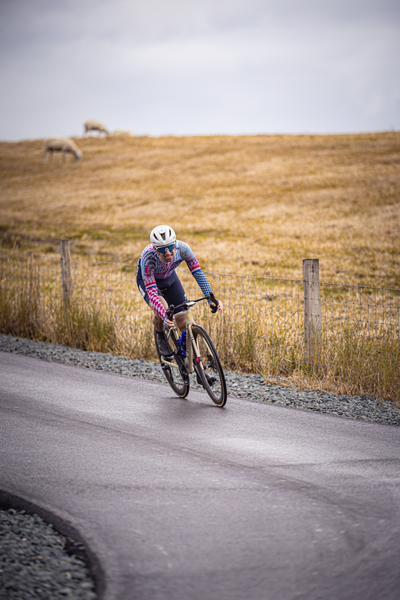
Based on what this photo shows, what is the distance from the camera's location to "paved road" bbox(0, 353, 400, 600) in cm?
378

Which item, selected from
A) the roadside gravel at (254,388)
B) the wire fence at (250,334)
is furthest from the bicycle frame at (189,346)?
the wire fence at (250,334)

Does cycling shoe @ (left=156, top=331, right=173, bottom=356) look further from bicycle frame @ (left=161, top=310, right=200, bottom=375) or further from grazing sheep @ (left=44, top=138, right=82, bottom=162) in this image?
grazing sheep @ (left=44, top=138, right=82, bottom=162)

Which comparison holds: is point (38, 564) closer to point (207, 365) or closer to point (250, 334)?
point (207, 365)

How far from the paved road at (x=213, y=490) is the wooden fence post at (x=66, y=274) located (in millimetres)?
4168

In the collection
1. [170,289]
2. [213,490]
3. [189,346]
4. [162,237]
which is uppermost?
[162,237]

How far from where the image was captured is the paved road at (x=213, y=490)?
12.4 feet

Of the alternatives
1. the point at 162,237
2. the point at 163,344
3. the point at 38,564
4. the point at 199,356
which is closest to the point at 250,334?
the point at 163,344

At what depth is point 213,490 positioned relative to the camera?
4988 millimetres

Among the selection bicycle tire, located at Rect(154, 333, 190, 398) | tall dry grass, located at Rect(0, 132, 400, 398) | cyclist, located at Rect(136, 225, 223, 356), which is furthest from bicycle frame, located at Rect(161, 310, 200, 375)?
tall dry grass, located at Rect(0, 132, 400, 398)

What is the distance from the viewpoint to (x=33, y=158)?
53906 millimetres

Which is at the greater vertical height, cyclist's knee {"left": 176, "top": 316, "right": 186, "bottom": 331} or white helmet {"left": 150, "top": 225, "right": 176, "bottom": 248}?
white helmet {"left": 150, "top": 225, "right": 176, "bottom": 248}

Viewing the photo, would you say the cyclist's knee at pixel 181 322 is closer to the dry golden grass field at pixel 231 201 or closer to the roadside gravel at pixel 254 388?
the roadside gravel at pixel 254 388

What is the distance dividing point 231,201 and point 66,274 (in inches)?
856

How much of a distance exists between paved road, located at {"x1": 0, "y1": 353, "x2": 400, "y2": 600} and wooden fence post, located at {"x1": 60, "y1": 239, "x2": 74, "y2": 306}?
417 cm
